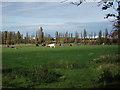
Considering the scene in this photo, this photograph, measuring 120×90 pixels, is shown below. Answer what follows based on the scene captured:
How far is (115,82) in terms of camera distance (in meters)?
13.4

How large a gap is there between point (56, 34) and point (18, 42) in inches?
1403

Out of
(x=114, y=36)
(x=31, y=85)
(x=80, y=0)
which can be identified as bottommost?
(x=31, y=85)

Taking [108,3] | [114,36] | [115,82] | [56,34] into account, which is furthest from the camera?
[56,34]

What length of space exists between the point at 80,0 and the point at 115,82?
6.16m

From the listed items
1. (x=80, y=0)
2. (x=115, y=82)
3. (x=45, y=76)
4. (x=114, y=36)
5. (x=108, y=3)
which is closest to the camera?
(x=80, y=0)

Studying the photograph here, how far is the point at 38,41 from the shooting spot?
185m

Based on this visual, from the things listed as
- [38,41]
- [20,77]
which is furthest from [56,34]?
[20,77]

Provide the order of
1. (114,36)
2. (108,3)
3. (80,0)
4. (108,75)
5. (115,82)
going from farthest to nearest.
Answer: (108,75) < (115,82) < (114,36) < (108,3) < (80,0)

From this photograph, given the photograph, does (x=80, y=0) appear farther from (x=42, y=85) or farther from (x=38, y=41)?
(x=38, y=41)

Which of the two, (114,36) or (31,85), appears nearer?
(114,36)

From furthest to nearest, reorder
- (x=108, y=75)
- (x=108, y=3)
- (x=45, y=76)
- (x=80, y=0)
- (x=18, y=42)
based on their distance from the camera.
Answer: (x=18, y=42) → (x=45, y=76) → (x=108, y=75) → (x=108, y=3) → (x=80, y=0)

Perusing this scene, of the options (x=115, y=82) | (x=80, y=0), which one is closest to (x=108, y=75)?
(x=115, y=82)

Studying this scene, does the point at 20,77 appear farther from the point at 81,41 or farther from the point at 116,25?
the point at 81,41

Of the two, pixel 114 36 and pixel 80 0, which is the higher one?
pixel 80 0
